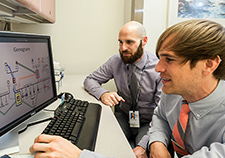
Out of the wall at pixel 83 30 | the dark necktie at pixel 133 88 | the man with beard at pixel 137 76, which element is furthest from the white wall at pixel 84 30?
the dark necktie at pixel 133 88

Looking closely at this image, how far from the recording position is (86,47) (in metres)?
2.52

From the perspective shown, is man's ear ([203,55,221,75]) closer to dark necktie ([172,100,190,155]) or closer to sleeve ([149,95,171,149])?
dark necktie ([172,100,190,155])

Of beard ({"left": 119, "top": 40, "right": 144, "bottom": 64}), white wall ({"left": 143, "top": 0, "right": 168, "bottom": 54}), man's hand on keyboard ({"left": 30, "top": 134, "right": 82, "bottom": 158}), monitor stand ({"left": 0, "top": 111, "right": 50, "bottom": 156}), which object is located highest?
white wall ({"left": 143, "top": 0, "right": 168, "bottom": 54})

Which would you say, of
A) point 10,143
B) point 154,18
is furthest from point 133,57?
point 10,143

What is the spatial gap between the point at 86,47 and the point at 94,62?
230 mm

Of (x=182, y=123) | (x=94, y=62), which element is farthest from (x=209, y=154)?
(x=94, y=62)

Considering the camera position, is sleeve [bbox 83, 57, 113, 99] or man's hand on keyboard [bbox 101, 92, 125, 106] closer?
man's hand on keyboard [bbox 101, 92, 125, 106]

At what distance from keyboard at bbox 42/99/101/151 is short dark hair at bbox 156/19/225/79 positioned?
49 cm

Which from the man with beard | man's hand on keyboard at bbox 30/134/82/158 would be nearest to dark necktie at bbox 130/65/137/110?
Answer: the man with beard

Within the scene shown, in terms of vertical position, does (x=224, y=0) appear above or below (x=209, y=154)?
above

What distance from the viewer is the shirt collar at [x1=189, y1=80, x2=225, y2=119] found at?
0.73 m

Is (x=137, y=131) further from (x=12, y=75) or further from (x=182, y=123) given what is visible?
(x=12, y=75)

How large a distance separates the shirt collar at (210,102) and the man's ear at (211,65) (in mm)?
79

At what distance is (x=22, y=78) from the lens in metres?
0.78
